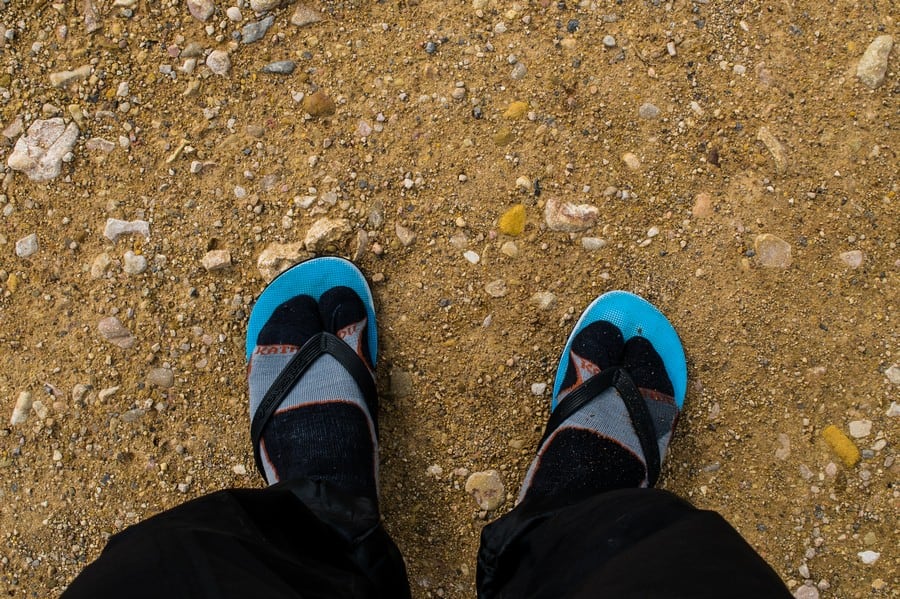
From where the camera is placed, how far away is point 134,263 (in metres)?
1.71

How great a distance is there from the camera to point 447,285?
170 centimetres

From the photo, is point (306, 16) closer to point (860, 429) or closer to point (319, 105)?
point (319, 105)

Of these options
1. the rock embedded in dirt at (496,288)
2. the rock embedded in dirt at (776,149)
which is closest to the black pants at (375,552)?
the rock embedded in dirt at (496,288)

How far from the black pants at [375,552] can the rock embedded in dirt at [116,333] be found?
2.14ft

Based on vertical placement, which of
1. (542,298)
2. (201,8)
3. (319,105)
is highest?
(201,8)

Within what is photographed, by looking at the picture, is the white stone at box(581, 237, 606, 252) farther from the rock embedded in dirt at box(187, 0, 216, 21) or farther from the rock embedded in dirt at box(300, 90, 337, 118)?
the rock embedded in dirt at box(187, 0, 216, 21)

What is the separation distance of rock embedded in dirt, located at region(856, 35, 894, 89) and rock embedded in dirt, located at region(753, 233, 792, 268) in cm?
47

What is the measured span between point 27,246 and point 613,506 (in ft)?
5.54

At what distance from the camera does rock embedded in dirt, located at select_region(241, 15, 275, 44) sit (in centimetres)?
173

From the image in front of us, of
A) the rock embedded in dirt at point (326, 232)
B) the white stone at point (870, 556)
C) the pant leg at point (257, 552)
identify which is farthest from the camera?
the rock embedded in dirt at point (326, 232)

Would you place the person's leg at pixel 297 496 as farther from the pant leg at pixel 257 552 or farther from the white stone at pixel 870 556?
the white stone at pixel 870 556

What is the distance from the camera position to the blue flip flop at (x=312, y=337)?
169 centimetres

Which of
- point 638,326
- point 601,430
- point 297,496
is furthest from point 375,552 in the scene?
point 638,326

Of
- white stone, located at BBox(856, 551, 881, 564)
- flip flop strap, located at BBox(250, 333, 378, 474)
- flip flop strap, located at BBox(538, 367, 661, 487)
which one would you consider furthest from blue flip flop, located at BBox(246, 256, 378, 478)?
white stone, located at BBox(856, 551, 881, 564)
